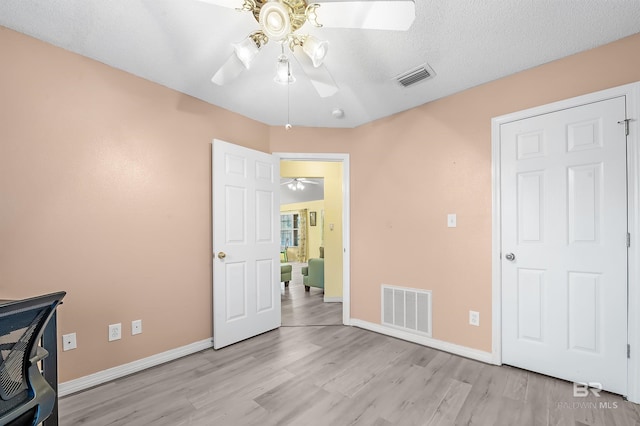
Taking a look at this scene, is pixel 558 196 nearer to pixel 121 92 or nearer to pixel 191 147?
pixel 191 147

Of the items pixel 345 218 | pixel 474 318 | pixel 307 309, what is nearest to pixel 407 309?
pixel 474 318

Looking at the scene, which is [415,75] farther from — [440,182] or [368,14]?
[368,14]

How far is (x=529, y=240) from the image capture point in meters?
2.35

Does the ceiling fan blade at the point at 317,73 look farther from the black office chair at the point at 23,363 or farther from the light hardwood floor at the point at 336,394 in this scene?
the light hardwood floor at the point at 336,394

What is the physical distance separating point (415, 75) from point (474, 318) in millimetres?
2188

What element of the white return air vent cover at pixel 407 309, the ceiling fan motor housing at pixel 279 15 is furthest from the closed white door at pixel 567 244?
the ceiling fan motor housing at pixel 279 15

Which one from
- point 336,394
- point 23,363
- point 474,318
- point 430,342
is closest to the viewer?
point 23,363

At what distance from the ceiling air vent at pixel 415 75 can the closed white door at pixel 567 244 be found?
829mm

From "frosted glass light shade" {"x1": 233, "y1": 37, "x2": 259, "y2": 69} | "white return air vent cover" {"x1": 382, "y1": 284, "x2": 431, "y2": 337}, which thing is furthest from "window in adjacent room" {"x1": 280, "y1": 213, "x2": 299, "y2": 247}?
"frosted glass light shade" {"x1": 233, "y1": 37, "x2": 259, "y2": 69}

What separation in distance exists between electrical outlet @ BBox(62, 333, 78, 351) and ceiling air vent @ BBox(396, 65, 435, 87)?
3180 mm

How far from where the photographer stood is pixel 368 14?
138 centimetres

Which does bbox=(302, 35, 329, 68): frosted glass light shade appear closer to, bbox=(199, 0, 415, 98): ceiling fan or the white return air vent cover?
bbox=(199, 0, 415, 98): ceiling fan

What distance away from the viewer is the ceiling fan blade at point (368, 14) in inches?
51.6

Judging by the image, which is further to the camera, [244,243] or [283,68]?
[244,243]
